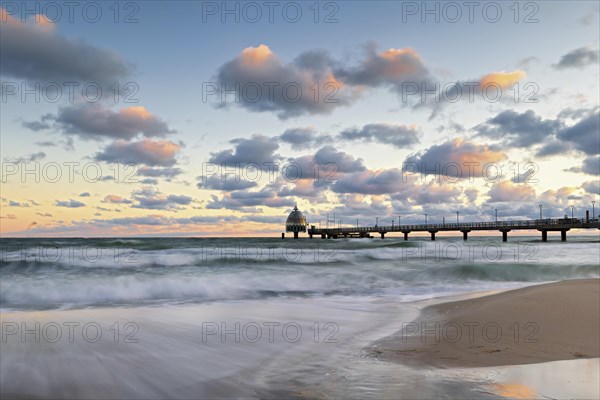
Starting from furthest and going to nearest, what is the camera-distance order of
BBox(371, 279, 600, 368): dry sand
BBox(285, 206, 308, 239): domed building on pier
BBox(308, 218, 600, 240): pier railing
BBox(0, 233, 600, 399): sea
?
BBox(285, 206, 308, 239): domed building on pier → BBox(308, 218, 600, 240): pier railing → BBox(371, 279, 600, 368): dry sand → BBox(0, 233, 600, 399): sea

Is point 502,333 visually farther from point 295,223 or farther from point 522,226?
point 295,223

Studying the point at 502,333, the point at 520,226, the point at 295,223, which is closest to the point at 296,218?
the point at 295,223

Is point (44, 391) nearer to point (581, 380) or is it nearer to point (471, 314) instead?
point (581, 380)

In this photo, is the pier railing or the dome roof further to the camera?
the dome roof

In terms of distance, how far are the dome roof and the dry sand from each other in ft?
421

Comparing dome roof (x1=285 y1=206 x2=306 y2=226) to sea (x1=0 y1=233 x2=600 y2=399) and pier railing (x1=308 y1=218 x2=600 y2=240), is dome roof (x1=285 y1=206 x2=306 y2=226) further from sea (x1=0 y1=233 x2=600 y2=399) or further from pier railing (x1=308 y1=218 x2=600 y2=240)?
sea (x1=0 y1=233 x2=600 y2=399)

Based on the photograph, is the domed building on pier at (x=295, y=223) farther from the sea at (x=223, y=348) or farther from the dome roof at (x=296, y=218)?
the sea at (x=223, y=348)

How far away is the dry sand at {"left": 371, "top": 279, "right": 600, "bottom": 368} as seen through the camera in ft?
19.1

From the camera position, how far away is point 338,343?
690 centimetres

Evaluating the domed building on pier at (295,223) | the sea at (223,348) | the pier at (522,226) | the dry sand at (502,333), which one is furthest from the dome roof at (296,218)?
the dry sand at (502,333)

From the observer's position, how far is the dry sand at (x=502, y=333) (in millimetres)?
5812

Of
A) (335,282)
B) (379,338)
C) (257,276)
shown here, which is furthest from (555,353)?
(257,276)

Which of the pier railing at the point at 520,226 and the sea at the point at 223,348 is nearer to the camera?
the sea at the point at 223,348

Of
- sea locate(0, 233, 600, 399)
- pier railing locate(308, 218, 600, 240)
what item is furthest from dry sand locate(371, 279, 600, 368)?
pier railing locate(308, 218, 600, 240)
